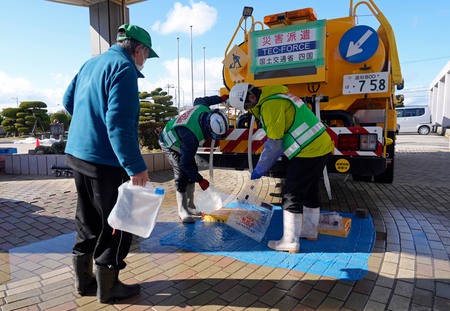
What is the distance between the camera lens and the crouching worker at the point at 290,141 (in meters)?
2.76

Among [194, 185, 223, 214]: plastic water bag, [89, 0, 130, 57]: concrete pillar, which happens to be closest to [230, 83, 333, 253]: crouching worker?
[194, 185, 223, 214]: plastic water bag

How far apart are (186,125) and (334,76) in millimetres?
2089

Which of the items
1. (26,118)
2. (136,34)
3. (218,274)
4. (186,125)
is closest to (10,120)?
(26,118)

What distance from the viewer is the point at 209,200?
3740mm

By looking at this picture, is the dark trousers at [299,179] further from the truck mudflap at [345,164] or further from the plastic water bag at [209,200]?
the plastic water bag at [209,200]

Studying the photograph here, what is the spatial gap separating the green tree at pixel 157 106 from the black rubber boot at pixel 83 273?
11.6 metres

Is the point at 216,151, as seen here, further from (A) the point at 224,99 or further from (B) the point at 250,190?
(B) the point at 250,190

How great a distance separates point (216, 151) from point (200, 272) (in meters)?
2.07

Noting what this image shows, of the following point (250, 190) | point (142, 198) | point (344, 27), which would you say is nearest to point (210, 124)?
point (250, 190)

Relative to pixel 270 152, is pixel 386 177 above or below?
below

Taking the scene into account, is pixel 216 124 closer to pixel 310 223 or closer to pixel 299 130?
pixel 299 130

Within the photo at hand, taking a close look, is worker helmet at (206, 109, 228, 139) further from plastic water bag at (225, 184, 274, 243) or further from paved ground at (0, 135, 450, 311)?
paved ground at (0, 135, 450, 311)

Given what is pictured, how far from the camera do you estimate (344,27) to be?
396 centimetres

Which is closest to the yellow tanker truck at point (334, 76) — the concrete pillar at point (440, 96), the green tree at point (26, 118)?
the concrete pillar at point (440, 96)
